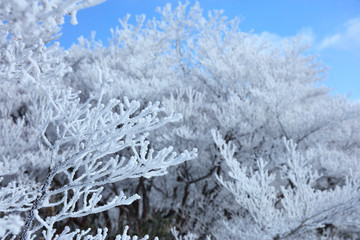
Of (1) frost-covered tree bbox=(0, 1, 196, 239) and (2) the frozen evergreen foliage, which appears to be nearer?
(1) frost-covered tree bbox=(0, 1, 196, 239)

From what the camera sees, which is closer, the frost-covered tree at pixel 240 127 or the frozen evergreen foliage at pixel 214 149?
the frozen evergreen foliage at pixel 214 149

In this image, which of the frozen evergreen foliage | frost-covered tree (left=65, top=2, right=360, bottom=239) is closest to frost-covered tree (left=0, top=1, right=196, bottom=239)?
the frozen evergreen foliage

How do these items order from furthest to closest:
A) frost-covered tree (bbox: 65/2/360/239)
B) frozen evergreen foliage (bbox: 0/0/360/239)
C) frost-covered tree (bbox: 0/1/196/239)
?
frost-covered tree (bbox: 65/2/360/239) → frozen evergreen foliage (bbox: 0/0/360/239) → frost-covered tree (bbox: 0/1/196/239)

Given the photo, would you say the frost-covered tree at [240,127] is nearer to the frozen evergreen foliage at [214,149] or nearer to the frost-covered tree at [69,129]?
the frozen evergreen foliage at [214,149]

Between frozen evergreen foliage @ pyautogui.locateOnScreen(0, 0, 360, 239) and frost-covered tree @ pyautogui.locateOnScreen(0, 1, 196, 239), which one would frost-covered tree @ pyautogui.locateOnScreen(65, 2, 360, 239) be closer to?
frozen evergreen foliage @ pyautogui.locateOnScreen(0, 0, 360, 239)

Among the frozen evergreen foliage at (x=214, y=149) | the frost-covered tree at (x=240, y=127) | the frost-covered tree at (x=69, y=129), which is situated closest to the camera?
the frost-covered tree at (x=69, y=129)

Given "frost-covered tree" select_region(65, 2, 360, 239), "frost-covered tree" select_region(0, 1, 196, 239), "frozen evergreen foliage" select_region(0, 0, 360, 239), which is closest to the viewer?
"frost-covered tree" select_region(0, 1, 196, 239)

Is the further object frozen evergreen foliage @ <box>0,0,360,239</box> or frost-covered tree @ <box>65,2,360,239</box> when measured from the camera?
frost-covered tree @ <box>65,2,360,239</box>

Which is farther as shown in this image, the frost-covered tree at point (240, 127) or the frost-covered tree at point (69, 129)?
the frost-covered tree at point (240, 127)

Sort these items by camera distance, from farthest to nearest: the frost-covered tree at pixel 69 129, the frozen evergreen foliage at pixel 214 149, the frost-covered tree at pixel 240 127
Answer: the frost-covered tree at pixel 240 127, the frozen evergreen foliage at pixel 214 149, the frost-covered tree at pixel 69 129

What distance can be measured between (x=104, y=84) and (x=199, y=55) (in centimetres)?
828

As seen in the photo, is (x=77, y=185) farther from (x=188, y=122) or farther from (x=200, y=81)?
(x=200, y=81)

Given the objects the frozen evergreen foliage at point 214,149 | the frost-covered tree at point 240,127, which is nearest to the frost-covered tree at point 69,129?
the frozen evergreen foliage at point 214,149

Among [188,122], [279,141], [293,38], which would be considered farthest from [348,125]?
[188,122]
